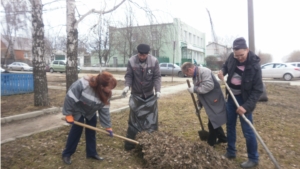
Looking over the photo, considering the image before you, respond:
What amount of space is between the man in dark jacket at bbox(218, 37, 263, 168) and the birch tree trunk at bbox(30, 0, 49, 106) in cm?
476

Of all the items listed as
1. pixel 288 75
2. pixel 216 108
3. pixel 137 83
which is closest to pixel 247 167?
pixel 216 108

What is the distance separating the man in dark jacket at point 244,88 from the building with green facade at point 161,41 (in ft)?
9.71

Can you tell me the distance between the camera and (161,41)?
32.3 feet

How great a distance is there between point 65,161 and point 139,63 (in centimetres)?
181

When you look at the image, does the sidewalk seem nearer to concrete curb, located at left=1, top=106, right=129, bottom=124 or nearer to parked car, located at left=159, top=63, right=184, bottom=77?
concrete curb, located at left=1, top=106, right=129, bottom=124

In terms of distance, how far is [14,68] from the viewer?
32.5 metres

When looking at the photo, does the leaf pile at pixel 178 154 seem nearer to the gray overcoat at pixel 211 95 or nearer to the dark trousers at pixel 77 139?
the gray overcoat at pixel 211 95

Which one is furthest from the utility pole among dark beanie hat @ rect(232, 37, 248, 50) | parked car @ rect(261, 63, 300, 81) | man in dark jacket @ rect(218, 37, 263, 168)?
parked car @ rect(261, 63, 300, 81)

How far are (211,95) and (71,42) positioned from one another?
126 inches

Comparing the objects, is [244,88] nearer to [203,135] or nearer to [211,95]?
[211,95]

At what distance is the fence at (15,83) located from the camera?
8656mm

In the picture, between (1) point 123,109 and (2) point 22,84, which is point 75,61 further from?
(2) point 22,84

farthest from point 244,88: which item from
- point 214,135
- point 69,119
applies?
point 69,119

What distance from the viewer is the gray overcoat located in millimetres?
3361
